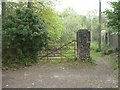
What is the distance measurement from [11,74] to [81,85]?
3.30m

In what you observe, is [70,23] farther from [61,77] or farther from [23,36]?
[61,77]

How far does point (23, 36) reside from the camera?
12.9 meters

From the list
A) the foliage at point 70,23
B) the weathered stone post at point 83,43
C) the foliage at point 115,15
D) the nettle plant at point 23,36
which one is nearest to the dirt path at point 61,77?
the nettle plant at point 23,36

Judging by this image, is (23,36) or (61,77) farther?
(23,36)

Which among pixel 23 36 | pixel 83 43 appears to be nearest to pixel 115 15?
pixel 83 43

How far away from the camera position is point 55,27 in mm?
17906

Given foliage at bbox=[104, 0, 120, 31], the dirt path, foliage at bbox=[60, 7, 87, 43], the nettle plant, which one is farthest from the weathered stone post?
foliage at bbox=[60, 7, 87, 43]

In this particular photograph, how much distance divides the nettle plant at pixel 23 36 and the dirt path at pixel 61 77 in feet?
3.32

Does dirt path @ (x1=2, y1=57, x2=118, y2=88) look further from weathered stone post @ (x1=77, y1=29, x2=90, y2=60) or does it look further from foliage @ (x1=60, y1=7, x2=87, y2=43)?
foliage @ (x1=60, y1=7, x2=87, y2=43)

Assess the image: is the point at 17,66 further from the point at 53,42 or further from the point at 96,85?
the point at 53,42

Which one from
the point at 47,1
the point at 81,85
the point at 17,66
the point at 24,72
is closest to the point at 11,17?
the point at 17,66

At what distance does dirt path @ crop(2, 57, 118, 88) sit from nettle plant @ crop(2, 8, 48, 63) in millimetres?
1011

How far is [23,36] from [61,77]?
3687 mm

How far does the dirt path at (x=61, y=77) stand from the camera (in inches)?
341
